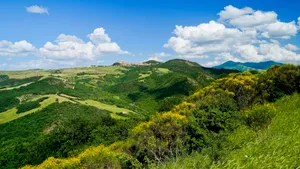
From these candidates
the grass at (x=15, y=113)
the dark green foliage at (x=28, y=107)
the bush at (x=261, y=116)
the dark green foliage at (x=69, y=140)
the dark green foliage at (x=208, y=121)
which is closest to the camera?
the bush at (x=261, y=116)

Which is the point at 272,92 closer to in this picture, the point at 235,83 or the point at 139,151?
the point at 235,83

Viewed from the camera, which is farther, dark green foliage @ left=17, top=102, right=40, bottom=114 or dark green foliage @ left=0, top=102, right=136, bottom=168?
dark green foliage @ left=17, top=102, right=40, bottom=114

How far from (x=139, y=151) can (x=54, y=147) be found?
215ft

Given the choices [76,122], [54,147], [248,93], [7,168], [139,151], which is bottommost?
[7,168]

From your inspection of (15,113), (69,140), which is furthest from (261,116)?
(15,113)

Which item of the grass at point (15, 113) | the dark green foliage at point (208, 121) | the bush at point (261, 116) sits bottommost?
the grass at point (15, 113)

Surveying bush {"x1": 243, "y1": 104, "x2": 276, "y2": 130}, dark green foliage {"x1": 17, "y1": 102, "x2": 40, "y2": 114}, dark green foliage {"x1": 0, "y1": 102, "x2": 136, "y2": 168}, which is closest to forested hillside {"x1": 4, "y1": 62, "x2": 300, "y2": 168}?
bush {"x1": 243, "y1": 104, "x2": 276, "y2": 130}

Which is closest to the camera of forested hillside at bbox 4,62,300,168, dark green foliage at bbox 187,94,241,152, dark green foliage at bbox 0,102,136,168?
forested hillside at bbox 4,62,300,168

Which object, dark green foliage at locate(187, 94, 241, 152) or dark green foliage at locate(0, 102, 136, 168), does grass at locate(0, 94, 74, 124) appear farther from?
dark green foliage at locate(187, 94, 241, 152)

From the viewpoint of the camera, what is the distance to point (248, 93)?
175 feet

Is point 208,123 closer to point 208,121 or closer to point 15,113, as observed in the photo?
point 208,121

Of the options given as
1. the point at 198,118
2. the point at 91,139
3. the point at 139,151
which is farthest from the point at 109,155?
the point at 91,139

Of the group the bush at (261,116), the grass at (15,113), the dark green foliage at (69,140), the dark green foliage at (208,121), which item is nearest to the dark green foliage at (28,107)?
the grass at (15,113)

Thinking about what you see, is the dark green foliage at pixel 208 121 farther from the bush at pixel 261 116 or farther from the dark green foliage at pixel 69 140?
the dark green foliage at pixel 69 140
